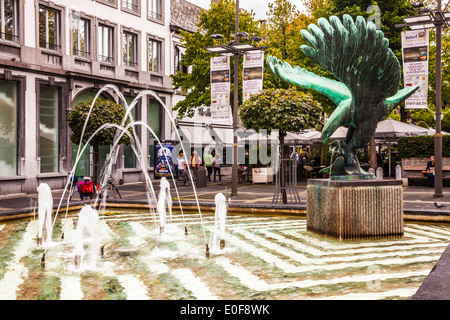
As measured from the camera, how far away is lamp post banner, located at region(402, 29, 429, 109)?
17.3 meters

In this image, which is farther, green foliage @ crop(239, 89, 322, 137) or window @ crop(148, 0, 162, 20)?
window @ crop(148, 0, 162, 20)

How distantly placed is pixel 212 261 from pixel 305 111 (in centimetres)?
938

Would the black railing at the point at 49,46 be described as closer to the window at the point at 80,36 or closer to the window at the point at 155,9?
the window at the point at 80,36

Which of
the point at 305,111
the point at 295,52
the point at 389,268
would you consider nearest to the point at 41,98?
the point at 305,111

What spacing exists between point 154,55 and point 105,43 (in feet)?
13.8

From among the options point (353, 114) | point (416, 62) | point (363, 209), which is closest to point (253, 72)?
point (416, 62)

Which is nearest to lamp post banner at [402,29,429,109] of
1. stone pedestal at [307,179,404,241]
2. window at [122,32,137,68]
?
stone pedestal at [307,179,404,241]

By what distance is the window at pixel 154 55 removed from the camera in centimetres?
2917

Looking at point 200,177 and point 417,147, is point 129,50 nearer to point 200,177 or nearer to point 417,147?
point 200,177

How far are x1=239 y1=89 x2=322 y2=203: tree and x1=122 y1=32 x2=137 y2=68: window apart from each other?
1350cm

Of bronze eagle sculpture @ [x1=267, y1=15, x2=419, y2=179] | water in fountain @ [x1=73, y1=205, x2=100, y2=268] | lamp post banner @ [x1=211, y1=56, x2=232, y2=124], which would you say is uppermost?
lamp post banner @ [x1=211, y1=56, x2=232, y2=124]

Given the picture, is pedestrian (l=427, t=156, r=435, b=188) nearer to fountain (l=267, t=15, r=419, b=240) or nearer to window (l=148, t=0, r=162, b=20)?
fountain (l=267, t=15, r=419, b=240)
